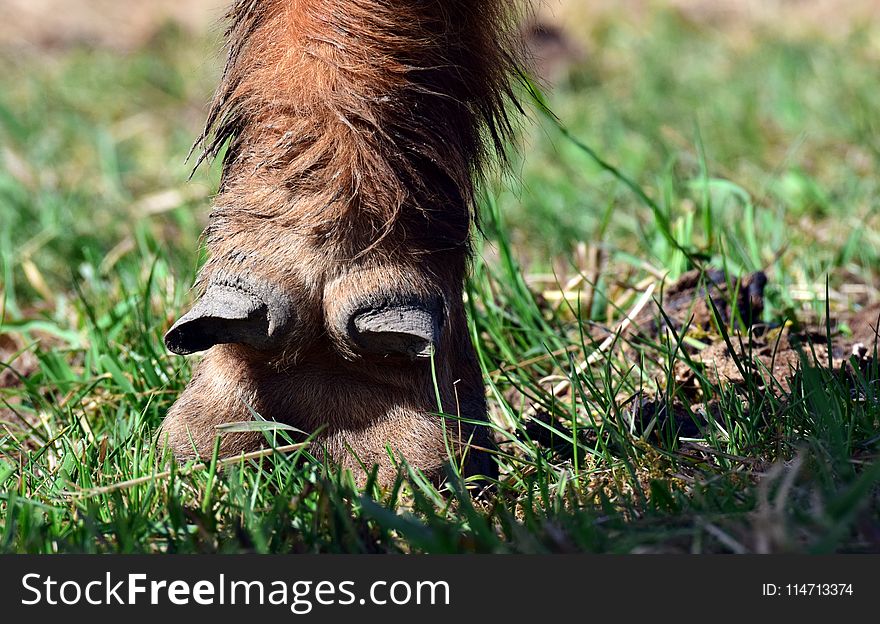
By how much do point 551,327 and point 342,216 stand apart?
1085mm

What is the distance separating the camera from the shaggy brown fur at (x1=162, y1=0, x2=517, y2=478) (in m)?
1.72

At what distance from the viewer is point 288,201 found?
5.79 feet

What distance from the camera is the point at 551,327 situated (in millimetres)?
2705

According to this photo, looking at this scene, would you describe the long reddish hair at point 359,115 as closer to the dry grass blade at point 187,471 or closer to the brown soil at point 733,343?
the dry grass blade at point 187,471

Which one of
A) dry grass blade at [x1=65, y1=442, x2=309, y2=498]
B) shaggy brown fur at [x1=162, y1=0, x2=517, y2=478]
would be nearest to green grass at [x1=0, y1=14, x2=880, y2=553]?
dry grass blade at [x1=65, y1=442, x2=309, y2=498]

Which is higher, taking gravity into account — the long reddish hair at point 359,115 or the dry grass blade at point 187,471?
the long reddish hair at point 359,115

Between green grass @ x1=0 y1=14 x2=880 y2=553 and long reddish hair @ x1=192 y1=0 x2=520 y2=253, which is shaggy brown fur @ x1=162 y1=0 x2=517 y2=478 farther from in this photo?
green grass @ x1=0 y1=14 x2=880 y2=553

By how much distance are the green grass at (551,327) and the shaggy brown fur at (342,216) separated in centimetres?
13

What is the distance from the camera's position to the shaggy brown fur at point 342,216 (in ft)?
5.63

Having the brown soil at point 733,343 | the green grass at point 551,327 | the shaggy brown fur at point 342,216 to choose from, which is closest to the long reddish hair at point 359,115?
the shaggy brown fur at point 342,216

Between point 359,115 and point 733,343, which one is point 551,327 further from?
point 359,115

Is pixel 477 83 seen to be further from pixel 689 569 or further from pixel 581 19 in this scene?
pixel 581 19

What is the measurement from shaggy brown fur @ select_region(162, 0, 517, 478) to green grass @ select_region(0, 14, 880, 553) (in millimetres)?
127

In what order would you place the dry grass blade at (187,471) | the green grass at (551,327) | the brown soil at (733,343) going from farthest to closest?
1. the brown soil at (733,343)
2. the dry grass blade at (187,471)
3. the green grass at (551,327)
